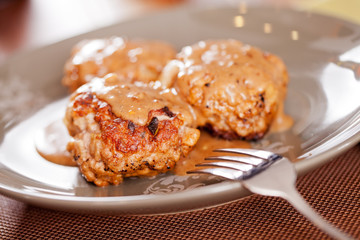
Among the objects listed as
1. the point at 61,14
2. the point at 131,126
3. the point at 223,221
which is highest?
the point at 131,126

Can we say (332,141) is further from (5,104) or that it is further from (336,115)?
(5,104)

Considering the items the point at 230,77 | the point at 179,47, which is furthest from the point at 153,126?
the point at 179,47

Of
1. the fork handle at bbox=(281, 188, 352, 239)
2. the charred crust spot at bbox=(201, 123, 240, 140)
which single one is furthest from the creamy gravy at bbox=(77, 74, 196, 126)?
the fork handle at bbox=(281, 188, 352, 239)

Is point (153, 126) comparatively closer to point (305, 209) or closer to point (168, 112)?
point (168, 112)

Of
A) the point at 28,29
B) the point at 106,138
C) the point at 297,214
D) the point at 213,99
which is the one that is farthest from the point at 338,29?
the point at 28,29

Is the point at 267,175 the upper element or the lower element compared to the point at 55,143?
upper

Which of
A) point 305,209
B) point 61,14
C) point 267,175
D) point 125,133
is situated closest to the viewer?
point 305,209
